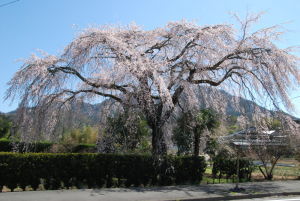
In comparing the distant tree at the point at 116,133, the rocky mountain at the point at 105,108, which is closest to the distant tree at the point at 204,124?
the rocky mountain at the point at 105,108

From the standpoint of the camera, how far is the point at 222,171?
1523cm

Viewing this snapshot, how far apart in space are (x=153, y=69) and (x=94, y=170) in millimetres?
4552

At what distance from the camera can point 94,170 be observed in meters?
11.2

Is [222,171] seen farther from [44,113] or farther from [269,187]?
[44,113]

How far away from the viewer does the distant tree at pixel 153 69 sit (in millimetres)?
12242

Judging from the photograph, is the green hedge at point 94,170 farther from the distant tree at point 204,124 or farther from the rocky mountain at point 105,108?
the distant tree at point 204,124

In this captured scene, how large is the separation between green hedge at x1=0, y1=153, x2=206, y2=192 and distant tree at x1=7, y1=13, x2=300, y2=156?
0.98 metres

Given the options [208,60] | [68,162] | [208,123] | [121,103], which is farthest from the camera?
[208,123]

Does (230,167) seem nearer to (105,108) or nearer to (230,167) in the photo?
(230,167)

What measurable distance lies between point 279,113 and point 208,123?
8.33 metres

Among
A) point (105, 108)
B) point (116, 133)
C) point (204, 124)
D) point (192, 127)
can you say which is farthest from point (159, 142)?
point (204, 124)

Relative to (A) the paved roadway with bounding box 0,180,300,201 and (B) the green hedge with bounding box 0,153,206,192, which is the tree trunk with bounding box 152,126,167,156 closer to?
(B) the green hedge with bounding box 0,153,206,192

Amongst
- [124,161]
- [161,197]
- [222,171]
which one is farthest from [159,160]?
[222,171]

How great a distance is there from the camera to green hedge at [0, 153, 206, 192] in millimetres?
9977
